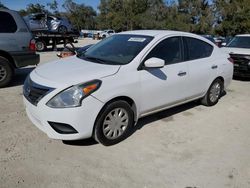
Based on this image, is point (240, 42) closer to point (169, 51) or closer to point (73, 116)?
point (169, 51)

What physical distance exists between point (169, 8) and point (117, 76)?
57.2m

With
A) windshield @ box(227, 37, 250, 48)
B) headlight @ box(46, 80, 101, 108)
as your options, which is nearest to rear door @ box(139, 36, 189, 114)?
headlight @ box(46, 80, 101, 108)

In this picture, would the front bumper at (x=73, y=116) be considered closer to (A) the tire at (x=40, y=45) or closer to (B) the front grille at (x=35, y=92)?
(B) the front grille at (x=35, y=92)

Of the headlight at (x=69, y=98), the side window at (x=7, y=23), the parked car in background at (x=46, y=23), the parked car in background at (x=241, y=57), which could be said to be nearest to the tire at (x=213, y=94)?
the parked car in background at (x=241, y=57)

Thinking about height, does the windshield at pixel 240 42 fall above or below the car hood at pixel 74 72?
above

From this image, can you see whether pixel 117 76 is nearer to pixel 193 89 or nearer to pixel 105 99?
pixel 105 99

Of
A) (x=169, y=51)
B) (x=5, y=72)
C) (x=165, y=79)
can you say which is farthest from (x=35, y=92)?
(x=5, y=72)

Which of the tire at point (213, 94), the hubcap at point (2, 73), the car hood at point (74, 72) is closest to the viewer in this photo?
the car hood at point (74, 72)

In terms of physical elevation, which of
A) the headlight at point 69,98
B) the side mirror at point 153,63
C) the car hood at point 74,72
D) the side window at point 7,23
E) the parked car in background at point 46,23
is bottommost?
the headlight at point 69,98

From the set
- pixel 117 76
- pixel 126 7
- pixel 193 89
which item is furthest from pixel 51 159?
pixel 126 7

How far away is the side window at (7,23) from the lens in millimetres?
6379

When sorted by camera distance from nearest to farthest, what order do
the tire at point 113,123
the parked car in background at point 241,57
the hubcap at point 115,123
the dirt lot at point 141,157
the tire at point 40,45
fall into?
1. the dirt lot at point 141,157
2. the tire at point 113,123
3. the hubcap at point 115,123
4. the parked car in background at point 241,57
5. the tire at point 40,45

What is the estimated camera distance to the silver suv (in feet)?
21.0

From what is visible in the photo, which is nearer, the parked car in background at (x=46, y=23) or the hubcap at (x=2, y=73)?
the hubcap at (x=2, y=73)
